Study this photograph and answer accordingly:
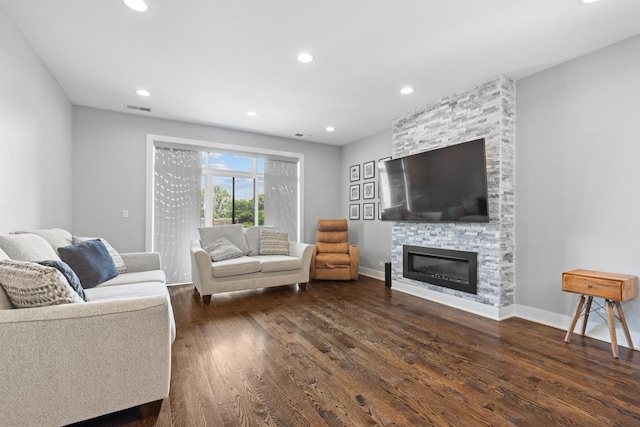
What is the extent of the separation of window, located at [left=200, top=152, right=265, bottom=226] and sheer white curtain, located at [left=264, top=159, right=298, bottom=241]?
120mm

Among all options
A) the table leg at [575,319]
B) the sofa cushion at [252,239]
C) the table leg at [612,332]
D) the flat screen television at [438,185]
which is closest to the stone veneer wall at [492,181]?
the flat screen television at [438,185]

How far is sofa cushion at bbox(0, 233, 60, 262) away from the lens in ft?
6.47

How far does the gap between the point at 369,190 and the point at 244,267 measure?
275 centimetres

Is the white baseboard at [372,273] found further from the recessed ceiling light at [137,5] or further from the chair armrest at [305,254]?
the recessed ceiling light at [137,5]

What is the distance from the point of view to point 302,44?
2.68m

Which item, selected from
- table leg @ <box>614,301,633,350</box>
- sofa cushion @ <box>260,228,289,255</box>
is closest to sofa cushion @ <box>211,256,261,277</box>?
sofa cushion @ <box>260,228,289,255</box>

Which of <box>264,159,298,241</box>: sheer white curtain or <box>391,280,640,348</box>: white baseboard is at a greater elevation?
<box>264,159,298,241</box>: sheer white curtain

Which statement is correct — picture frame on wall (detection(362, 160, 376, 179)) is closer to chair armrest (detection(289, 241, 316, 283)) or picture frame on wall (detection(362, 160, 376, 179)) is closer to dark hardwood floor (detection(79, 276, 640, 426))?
chair armrest (detection(289, 241, 316, 283))

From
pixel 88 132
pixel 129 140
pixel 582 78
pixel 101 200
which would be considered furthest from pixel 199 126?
pixel 582 78

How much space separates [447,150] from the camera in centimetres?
363

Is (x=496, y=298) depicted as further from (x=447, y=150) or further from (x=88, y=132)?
(x=88, y=132)

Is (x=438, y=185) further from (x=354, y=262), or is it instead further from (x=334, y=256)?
(x=334, y=256)

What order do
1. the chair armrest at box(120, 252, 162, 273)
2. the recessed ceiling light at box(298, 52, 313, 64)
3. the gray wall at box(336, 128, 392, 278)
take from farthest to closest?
the gray wall at box(336, 128, 392, 278) → the chair armrest at box(120, 252, 162, 273) → the recessed ceiling light at box(298, 52, 313, 64)

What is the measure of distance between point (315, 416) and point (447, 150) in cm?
314
